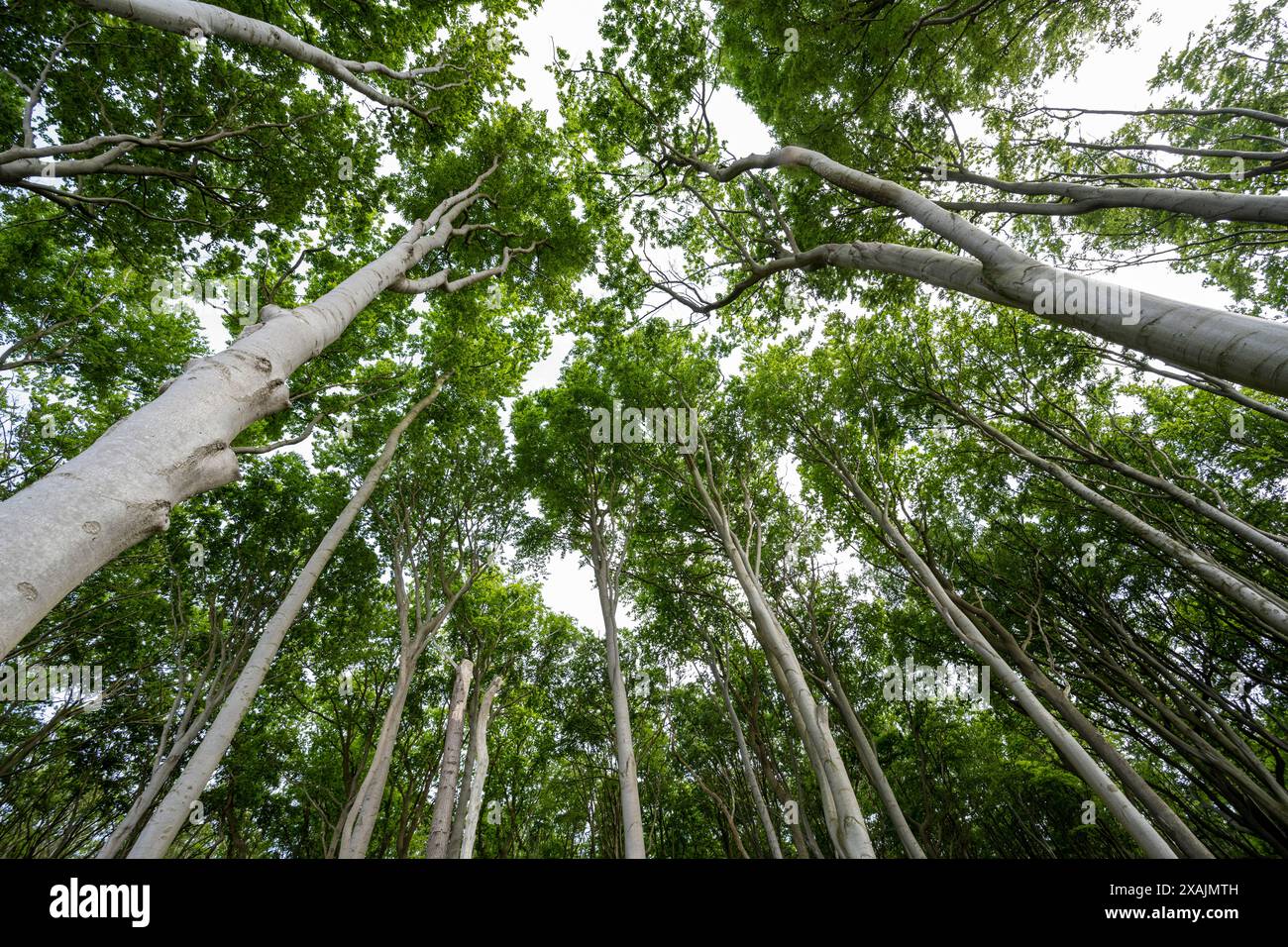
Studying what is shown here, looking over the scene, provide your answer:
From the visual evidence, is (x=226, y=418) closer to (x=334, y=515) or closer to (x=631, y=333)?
(x=631, y=333)

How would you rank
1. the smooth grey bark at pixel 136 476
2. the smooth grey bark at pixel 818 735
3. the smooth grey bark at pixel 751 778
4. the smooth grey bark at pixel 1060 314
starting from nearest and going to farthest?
1. the smooth grey bark at pixel 136 476
2. the smooth grey bark at pixel 1060 314
3. the smooth grey bark at pixel 818 735
4. the smooth grey bark at pixel 751 778

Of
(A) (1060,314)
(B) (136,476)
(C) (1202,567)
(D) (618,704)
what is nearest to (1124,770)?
(C) (1202,567)

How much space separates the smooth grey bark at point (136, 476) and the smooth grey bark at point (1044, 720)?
9616 mm

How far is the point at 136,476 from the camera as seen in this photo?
160cm

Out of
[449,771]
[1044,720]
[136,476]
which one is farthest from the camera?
[449,771]

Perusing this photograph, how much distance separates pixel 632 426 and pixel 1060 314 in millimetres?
8300

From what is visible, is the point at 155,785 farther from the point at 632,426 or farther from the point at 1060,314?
the point at 1060,314

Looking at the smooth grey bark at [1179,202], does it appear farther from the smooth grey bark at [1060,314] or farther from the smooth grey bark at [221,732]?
the smooth grey bark at [221,732]

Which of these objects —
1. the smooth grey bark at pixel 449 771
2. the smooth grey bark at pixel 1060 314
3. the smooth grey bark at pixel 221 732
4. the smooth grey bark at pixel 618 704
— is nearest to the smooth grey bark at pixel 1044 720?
the smooth grey bark at pixel 618 704

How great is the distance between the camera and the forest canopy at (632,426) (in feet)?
17.7

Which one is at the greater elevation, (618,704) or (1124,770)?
(618,704)
